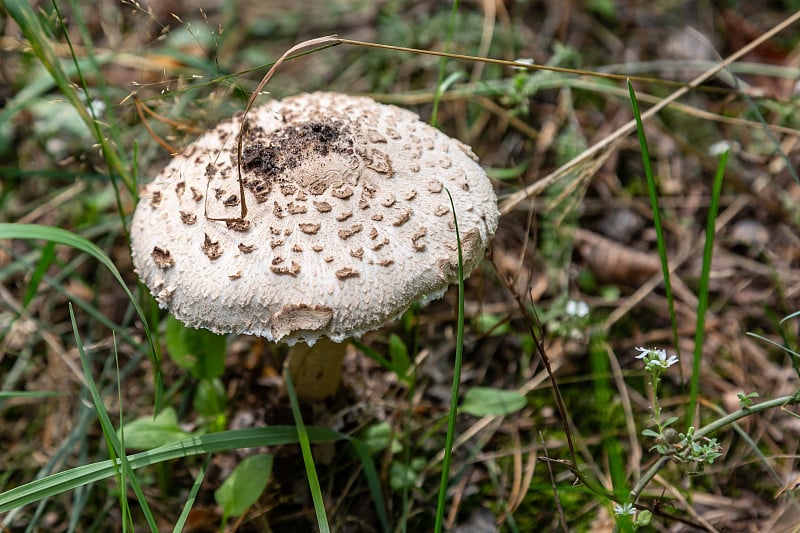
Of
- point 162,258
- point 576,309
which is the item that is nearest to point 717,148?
point 576,309

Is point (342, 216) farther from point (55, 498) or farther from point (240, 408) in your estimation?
point (55, 498)

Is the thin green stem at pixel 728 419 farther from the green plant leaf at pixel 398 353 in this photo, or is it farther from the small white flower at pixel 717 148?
the small white flower at pixel 717 148

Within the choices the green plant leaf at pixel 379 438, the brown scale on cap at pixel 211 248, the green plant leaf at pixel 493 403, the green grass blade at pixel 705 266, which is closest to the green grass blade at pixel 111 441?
the brown scale on cap at pixel 211 248

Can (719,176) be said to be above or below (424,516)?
above

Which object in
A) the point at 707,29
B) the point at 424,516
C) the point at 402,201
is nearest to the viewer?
the point at 402,201

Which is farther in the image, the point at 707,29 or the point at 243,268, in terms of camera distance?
the point at 707,29

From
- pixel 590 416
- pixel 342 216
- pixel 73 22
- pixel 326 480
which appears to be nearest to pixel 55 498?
pixel 326 480

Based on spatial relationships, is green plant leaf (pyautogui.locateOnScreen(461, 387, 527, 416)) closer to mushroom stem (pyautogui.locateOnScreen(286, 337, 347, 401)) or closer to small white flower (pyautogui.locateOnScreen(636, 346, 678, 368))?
mushroom stem (pyautogui.locateOnScreen(286, 337, 347, 401))
